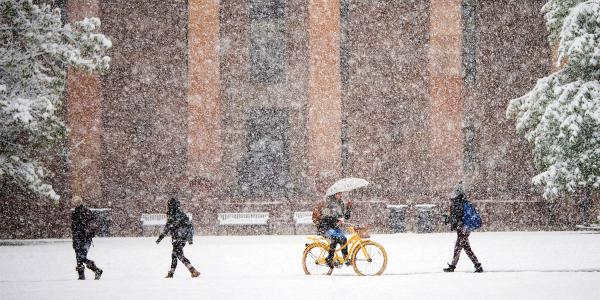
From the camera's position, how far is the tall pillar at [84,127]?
2309 centimetres

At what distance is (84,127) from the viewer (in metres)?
23.5

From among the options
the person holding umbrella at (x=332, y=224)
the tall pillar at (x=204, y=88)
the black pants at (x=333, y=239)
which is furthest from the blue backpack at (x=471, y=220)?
the tall pillar at (x=204, y=88)

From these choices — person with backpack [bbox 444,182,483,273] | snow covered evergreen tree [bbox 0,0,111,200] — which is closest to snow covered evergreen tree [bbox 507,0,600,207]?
person with backpack [bbox 444,182,483,273]

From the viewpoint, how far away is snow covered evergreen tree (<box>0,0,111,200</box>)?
61.3 ft

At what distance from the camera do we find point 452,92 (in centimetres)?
2436

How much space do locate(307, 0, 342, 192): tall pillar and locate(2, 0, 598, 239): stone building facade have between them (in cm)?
5

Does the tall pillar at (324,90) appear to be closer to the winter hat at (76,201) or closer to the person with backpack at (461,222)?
the person with backpack at (461,222)

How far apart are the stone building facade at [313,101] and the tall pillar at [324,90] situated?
0.15 feet

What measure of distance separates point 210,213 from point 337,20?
9277 mm

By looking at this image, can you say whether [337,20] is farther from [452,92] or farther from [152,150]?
[152,150]

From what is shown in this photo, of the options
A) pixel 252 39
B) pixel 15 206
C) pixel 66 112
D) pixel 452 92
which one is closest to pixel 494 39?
pixel 452 92

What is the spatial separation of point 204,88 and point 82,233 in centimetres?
1363

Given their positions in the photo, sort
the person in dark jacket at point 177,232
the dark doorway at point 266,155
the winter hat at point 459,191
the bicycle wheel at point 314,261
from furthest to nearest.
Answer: the dark doorway at point 266,155 < the winter hat at point 459,191 < the bicycle wheel at point 314,261 < the person in dark jacket at point 177,232

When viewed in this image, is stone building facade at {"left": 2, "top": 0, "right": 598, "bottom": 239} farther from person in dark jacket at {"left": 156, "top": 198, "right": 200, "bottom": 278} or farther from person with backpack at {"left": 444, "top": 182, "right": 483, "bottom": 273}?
person in dark jacket at {"left": 156, "top": 198, "right": 200, "bottom": 278}
